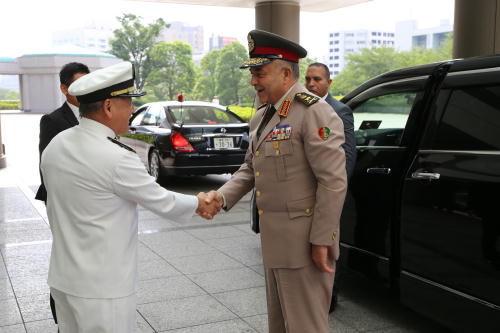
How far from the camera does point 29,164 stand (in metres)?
13.9

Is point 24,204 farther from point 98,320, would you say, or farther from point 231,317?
point 98,320

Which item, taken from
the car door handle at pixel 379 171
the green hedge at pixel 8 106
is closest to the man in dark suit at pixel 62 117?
the car door handle at pixel 379 171

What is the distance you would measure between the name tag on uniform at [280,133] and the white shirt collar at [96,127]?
0.84m

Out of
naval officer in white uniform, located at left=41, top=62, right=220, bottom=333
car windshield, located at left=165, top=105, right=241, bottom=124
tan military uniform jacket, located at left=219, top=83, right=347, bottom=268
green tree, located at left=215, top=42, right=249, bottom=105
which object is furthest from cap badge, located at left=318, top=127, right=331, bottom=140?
green tree, located at left=215, top=42, right=249, bottom=105

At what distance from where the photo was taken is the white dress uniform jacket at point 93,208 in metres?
2.15

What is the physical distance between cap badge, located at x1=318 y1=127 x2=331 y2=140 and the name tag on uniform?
6.3 inches

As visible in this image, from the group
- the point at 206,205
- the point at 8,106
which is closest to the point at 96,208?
the point at 206,205

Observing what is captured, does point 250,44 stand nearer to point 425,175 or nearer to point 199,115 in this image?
point 425,175

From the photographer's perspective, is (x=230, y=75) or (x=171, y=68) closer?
(x=230, y=75)

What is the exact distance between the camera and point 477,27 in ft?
25.6

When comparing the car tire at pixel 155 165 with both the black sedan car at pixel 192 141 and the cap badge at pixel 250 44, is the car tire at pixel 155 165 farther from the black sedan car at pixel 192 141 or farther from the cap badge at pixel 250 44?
the cap badge at pixel 250 44

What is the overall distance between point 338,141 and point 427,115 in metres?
1.32

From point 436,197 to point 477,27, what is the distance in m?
5.25

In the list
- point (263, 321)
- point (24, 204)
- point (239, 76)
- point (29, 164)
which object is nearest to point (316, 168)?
point (263, 321)
